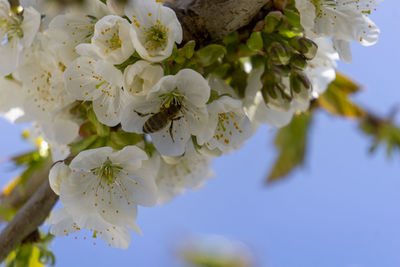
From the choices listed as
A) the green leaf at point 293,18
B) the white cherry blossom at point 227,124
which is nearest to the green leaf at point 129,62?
the white cherry blossom at point 227,124

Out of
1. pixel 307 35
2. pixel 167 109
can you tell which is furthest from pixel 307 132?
pixel 167 109

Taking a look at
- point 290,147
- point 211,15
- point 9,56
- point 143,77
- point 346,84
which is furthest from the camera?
point 290,147

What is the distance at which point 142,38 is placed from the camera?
113 cm

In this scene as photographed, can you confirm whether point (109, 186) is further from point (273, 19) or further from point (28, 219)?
point (273, 19)

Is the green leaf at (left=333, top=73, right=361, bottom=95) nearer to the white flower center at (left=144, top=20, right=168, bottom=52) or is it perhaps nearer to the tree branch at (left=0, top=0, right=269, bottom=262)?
the tree branch at (left=0, top=0, right=269, bottom=262)

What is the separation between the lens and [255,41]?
1246 millimetres

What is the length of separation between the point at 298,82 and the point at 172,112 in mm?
385

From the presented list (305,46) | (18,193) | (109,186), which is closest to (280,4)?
(305,46)

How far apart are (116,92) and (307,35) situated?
554 millimetres

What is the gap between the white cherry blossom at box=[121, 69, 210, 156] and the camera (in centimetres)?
110

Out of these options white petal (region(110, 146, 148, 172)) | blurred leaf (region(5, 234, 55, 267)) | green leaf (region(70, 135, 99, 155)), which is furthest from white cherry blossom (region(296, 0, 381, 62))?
blurred leaf (region(5, 234, 55, 267))

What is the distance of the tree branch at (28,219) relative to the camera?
135 cm

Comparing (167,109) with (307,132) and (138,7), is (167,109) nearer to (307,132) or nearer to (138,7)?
(138,7)

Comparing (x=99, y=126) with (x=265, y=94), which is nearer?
(x=99, y=126)
